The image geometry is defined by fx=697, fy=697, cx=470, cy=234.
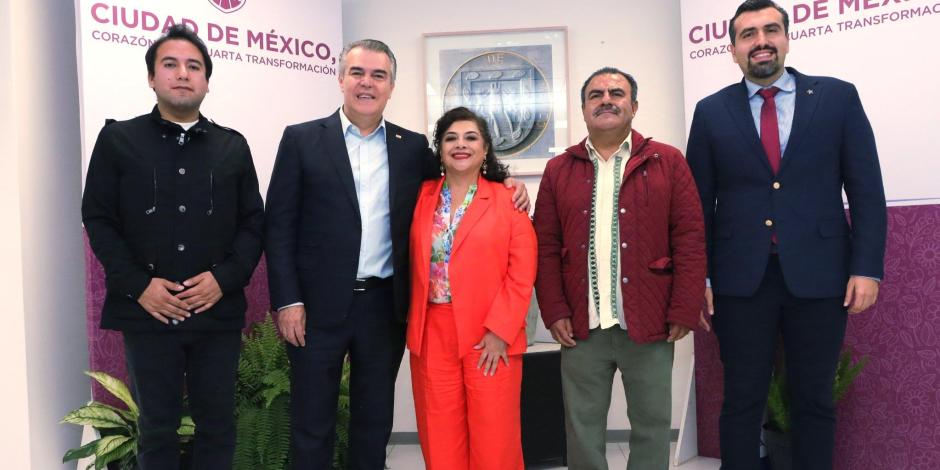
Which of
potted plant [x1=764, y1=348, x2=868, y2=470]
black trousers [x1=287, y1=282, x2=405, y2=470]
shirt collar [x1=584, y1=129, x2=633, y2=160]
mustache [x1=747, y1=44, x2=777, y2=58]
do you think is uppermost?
mustache [x1=747, y1=44, x2=777, y2=58]

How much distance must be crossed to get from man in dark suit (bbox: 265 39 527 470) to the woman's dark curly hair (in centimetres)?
16

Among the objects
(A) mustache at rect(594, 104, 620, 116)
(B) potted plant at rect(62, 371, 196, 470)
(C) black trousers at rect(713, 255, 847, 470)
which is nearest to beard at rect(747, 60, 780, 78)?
(A) mustache at rect(594, 104, 620, 116)

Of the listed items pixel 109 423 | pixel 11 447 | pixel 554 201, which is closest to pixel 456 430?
pixel 554 201

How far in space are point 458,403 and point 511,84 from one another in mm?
2165

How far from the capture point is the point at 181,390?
2205mm

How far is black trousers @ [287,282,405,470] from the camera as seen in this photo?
2270 mm

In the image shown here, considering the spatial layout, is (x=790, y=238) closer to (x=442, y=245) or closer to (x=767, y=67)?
(x=767, y=67)

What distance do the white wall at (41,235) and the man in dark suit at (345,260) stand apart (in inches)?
44.0

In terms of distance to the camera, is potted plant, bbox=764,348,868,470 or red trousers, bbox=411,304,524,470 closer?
red trousers, bbox=411,304,524,470

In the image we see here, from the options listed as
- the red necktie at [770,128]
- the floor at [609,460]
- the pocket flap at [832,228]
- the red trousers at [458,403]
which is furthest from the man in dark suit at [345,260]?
the floor at [609,460]

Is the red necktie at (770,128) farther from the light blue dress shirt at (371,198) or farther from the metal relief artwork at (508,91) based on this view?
the metal relief artwork at (508,91)

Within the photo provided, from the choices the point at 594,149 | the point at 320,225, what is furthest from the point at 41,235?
the point at 594,149

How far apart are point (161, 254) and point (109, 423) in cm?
101

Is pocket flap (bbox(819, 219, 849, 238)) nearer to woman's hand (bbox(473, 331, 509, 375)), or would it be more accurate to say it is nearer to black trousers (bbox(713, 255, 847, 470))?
black trousers (bbox(713, 255, 847, 470))
